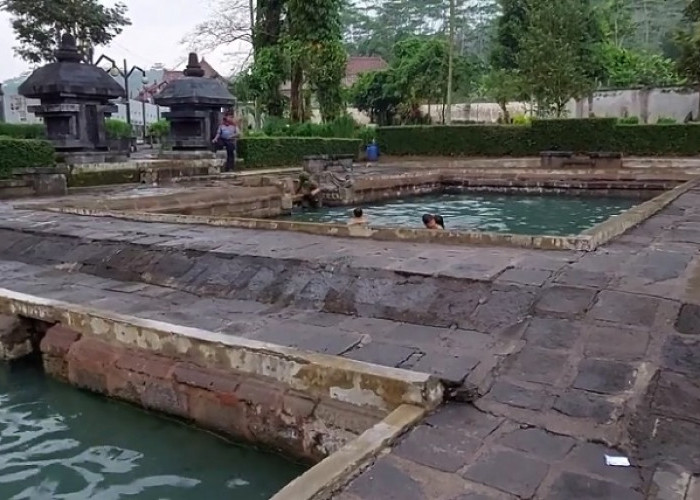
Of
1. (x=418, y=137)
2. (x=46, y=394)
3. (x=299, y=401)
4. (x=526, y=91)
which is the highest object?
(x=526, y=91)

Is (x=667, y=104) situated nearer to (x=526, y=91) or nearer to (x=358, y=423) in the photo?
(x=526, y=91)

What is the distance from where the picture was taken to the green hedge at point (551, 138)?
2256cm

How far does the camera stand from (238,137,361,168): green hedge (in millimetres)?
20266

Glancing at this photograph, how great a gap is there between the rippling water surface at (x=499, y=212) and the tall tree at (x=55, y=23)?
21566mm

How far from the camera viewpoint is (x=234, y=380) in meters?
3.90

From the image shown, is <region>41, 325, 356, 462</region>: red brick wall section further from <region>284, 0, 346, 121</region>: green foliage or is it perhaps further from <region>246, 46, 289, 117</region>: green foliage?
<region>246, 46, 289, 117</region>: green foliage

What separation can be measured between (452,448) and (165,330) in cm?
217

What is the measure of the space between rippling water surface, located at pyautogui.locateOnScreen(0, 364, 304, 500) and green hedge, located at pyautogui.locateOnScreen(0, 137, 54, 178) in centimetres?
1061

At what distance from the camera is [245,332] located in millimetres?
4430

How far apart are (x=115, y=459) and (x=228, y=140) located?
15516mm

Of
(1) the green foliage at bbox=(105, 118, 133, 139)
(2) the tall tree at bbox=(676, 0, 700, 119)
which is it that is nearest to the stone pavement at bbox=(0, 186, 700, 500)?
(2) the tall tree at bbox=(676, 0, 700, 119)

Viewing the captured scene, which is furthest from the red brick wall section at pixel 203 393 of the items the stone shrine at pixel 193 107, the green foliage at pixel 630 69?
the green foliage at pixel 630 69

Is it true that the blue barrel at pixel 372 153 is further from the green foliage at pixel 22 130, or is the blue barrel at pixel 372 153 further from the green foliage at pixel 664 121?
the green foliage at pixel 22 130

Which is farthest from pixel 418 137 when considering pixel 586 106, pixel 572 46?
pixel 586 106
